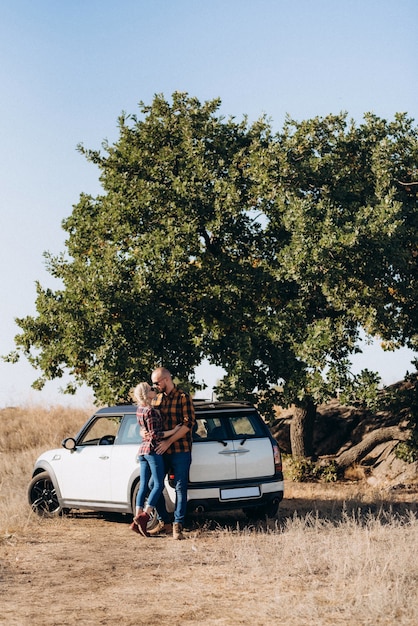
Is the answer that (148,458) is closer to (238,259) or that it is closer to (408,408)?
(238,259)

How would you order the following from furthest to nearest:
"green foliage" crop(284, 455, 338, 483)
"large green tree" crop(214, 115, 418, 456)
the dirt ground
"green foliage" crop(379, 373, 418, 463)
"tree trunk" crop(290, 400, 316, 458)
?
"tree trunk" crop(290, 400, 316, 458) < "green foliage" crop(284, 455, 338, 483) < "green foliage" crop(379, 373, 418, 463) < "large green tree" crop(214, 115, 418, 456) < the dirt ground

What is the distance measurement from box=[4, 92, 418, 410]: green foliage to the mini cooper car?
5.10 metres

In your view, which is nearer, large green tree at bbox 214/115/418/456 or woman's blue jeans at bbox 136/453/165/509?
woman's blue jeans at bbox 136/453/165/509

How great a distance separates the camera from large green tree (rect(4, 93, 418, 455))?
19.1 m

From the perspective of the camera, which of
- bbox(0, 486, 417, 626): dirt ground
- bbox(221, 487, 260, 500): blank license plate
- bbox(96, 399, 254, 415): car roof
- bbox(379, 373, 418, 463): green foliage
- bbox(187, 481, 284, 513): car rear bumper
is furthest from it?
bbox(379, 373, 418, 463): green foliage

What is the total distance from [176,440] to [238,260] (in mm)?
9340

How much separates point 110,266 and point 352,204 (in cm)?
578

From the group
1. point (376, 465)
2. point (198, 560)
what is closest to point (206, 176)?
point (376, 465)

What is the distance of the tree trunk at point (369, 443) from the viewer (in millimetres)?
22844

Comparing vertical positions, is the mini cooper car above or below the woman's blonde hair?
below

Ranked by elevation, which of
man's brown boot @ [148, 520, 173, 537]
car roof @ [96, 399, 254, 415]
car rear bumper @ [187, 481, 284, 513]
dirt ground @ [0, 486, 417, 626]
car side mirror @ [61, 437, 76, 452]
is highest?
car roof @ [96, 399, 254, 415]

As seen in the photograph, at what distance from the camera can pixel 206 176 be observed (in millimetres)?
20812

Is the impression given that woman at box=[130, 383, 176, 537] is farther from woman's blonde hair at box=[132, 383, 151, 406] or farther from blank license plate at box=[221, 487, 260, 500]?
blank license plate at box=[221, 487, 260, 500]

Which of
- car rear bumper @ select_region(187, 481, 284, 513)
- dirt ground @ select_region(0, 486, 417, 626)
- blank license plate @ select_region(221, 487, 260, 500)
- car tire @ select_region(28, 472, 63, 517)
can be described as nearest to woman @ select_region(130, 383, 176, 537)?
dirt ground @ select_region(0, 486, 417, 626)
